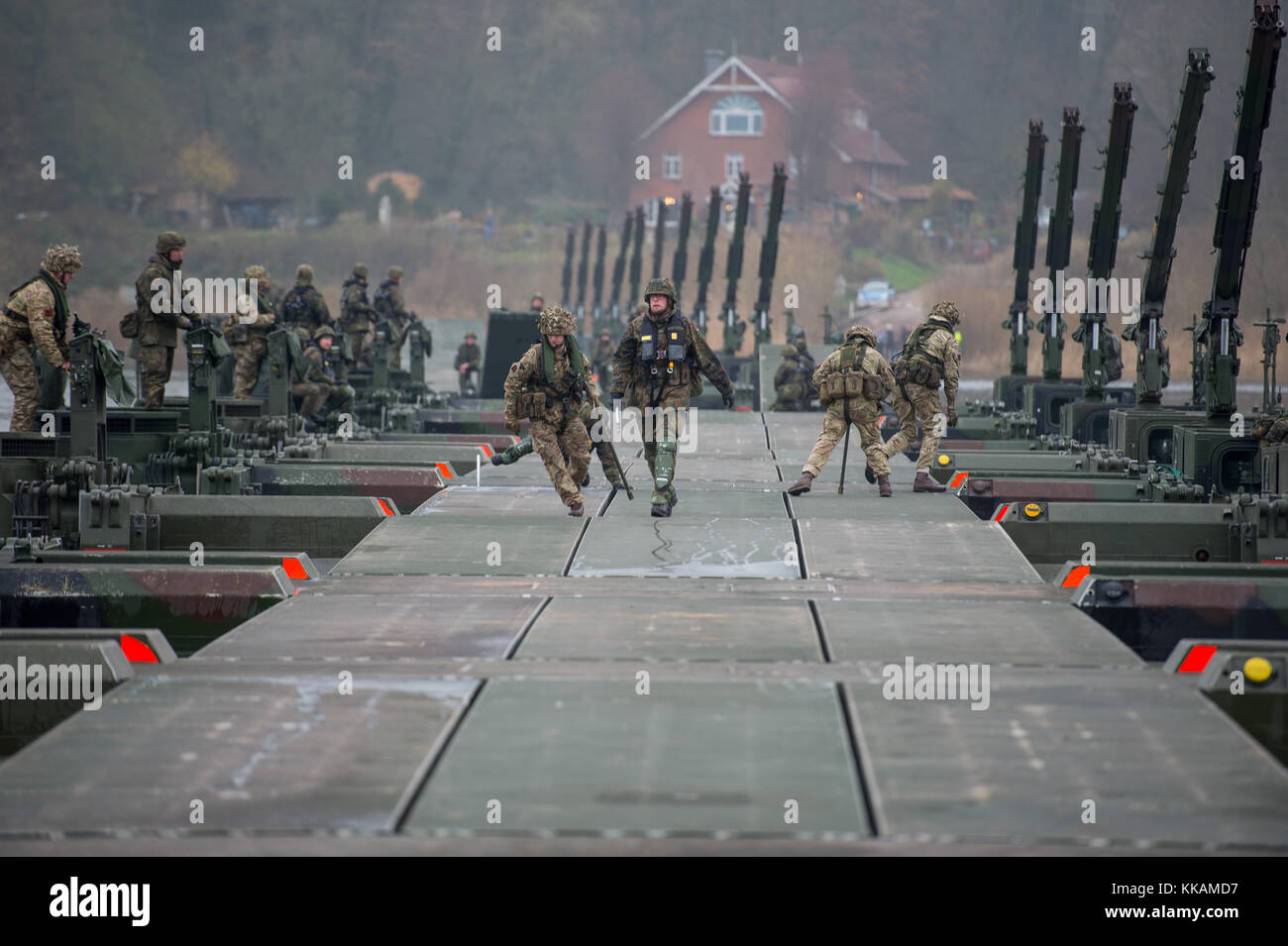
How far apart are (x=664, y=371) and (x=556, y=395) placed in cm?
97

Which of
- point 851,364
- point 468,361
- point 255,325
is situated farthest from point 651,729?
point 468,361

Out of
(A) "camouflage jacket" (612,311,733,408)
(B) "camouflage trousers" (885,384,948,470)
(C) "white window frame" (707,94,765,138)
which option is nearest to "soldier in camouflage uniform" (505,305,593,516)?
(A) "camouflage jacket" (612,311,733,408)

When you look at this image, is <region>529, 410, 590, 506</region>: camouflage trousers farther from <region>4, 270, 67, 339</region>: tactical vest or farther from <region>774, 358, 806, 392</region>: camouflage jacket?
<region>774, 358, 806, 392</region>: camouflage jacket

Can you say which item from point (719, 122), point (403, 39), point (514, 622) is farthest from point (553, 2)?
point (514, 622)

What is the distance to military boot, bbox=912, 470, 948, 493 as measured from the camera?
17.0m

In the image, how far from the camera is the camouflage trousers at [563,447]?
14.8 m

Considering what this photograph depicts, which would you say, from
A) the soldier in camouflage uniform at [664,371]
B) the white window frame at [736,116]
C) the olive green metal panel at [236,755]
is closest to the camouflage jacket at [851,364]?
the soldier in camouflage uniform at [664,371]

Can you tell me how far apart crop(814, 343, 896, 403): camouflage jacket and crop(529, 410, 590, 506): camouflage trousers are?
2.37m

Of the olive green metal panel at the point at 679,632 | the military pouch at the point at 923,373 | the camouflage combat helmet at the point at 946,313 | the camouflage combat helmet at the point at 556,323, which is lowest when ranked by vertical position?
the olive green metal panel at the point at 679,632

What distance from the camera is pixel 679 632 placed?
10.4 metres

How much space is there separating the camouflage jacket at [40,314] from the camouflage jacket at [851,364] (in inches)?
278

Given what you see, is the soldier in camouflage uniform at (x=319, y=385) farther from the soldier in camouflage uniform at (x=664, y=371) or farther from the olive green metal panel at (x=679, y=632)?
the olive green metal panel at (x=679, y=632)

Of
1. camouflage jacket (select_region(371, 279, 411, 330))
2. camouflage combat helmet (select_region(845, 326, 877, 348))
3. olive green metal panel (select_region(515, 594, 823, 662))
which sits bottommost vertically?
olive green metal panel (select_region(515, 594, 823, 662))

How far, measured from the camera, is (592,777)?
7305 millimetres
